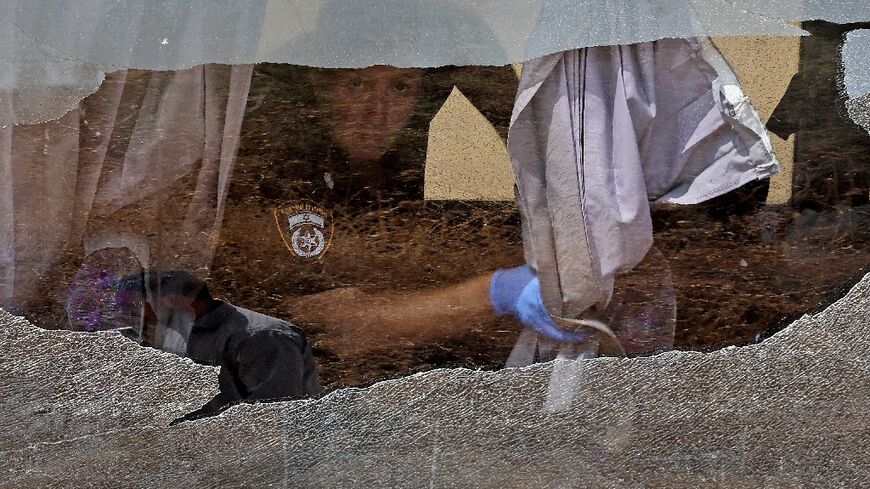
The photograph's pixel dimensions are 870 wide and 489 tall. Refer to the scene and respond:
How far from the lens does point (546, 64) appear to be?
2.47 metres

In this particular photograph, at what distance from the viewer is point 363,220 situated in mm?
2705

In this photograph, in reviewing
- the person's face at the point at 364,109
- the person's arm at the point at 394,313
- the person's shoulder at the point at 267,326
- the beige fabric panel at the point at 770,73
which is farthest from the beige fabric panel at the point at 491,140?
the person's shoulder at the point at 267,326

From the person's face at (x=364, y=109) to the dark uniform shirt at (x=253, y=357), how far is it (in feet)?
1.64

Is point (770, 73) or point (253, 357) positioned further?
point (253, 357)

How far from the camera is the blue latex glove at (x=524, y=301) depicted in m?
2.62

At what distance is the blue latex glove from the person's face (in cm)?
45

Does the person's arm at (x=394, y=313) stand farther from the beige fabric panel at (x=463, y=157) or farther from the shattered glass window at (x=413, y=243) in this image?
the beige fabric panel at (x=463, y=157)

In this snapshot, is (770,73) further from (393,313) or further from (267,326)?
(267,326)

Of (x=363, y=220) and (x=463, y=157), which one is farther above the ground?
(x=463, y=157)

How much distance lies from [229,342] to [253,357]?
0.07 m

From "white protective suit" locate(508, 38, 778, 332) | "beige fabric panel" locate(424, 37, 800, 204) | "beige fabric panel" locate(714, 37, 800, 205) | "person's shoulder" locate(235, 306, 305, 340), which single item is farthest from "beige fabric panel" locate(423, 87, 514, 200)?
"beige fabric panel" locate(714, 37, 800, 205)

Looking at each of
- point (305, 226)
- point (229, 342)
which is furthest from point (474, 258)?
point (229, 342)

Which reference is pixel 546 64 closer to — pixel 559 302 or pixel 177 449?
pixel 559 302

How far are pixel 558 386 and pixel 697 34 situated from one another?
3.03 feet
